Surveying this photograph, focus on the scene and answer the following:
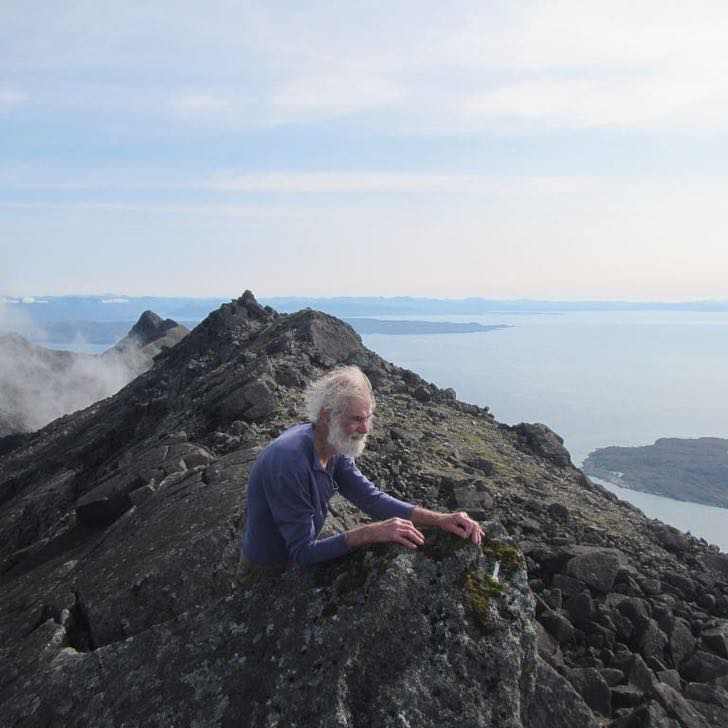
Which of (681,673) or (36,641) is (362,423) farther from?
(681,673)

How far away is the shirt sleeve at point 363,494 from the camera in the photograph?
675 centimetres

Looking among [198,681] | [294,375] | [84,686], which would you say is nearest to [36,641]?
[84,686]

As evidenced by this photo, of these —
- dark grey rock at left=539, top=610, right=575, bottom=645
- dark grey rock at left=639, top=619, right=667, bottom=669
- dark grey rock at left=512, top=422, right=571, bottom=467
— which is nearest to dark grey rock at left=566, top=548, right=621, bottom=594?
dark grey rock at left=639, top=619, right=667, bottom=669

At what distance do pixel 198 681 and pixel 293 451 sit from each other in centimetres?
213

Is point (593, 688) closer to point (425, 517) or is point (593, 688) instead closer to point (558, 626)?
point (558, 626)

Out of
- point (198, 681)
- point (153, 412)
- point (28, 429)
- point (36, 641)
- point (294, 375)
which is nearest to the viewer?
point (198, 681)

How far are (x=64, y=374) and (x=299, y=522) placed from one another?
263 ft

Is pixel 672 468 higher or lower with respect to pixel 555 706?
lower

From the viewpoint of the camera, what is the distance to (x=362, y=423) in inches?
245

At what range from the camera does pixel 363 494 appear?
6832mm

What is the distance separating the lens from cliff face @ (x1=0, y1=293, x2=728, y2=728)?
5.58 meters

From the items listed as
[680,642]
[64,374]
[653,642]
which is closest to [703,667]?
[680,642]

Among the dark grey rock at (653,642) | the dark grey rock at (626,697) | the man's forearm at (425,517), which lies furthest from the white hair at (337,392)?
the dark grey rock at (653,642)

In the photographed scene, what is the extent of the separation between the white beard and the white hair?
0.14 meters
